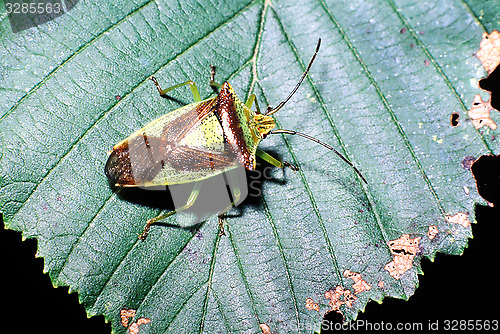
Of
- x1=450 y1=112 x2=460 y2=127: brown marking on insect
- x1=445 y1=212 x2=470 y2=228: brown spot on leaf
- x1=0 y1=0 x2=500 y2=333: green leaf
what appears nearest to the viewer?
x1=0 y1=0 x2=500 y2=333: green leaf

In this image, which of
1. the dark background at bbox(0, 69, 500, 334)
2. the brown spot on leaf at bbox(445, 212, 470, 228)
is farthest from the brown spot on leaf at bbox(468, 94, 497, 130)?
the dark background at bbox(0, 69, 500, 334)

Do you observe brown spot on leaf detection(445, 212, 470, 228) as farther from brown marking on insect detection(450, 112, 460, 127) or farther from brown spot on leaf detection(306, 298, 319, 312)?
brown spot on leaf detection(306, 298, 319, 312)

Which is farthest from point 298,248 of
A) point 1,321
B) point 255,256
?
point 1,321

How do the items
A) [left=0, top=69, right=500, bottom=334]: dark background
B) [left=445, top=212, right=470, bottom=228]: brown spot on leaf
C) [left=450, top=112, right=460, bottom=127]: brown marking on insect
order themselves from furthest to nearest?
[left=0, top=69, right=500, bottom=334]: dark background, [left=450, top=112, right=460, bottom=127]: brown marking on insect, [left=445, top=212, right=470, bottom=228]: brown spot on leaf

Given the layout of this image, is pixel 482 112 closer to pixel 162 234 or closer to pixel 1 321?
pixel 162 234

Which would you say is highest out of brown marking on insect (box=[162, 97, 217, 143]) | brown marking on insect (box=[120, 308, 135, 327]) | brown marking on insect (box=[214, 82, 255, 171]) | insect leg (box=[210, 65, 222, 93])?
insect leg (box=[210, 65, 222, 93])

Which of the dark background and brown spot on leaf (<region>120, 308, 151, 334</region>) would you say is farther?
the dark background

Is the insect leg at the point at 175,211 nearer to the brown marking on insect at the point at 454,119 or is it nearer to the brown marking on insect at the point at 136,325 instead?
the brown marking on insect at the point at 136,325

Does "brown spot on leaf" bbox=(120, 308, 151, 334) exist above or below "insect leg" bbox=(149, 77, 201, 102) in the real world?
below
